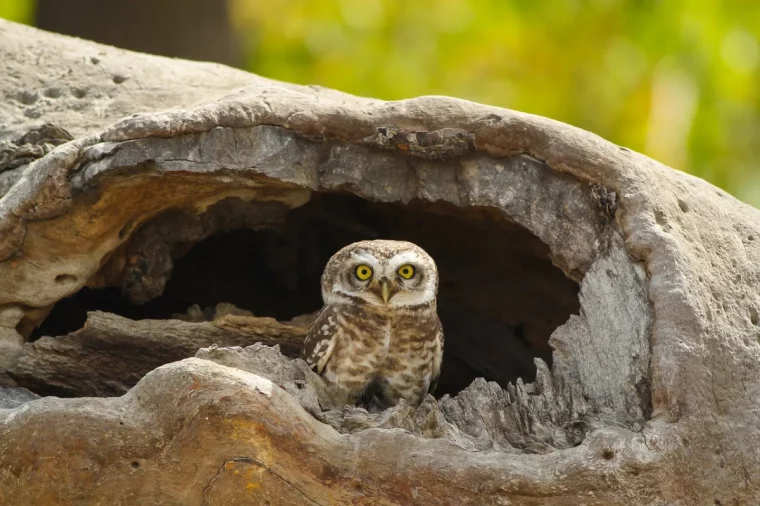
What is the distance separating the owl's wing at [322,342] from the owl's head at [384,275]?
0.10 meters

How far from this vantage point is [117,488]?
3.28 meters

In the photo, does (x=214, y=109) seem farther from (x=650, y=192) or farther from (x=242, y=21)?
(x=242, y=21)

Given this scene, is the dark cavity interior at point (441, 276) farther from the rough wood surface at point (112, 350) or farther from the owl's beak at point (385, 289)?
the owl's beak at point (385, 289)

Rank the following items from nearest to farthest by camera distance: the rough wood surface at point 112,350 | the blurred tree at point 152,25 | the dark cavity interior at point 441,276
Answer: the rough wood surface at point 112,350
the dark cavity interior at point 441,276
the blurred tree at point 152,25

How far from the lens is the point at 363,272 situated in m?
4.09

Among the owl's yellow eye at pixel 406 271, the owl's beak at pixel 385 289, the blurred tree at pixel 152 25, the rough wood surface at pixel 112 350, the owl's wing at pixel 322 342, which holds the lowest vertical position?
the rough wood surface at pixel 112 350

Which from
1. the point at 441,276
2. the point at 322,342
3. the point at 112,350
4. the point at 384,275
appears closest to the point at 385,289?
the point at 384,275

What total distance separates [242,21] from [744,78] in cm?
410

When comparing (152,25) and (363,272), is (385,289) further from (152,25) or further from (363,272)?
(152,25)

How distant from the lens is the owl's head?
405cm

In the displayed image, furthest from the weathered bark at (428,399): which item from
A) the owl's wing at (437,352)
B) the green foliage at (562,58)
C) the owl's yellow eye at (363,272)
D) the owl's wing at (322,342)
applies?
the green foliage at (562,58)

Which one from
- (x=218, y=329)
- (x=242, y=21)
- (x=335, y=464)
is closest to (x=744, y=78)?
(x=242, y=21)

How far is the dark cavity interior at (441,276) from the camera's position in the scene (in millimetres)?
4613

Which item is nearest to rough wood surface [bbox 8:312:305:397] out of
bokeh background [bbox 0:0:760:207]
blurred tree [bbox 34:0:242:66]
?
blurred tree [bbox 34:0:242:66]
